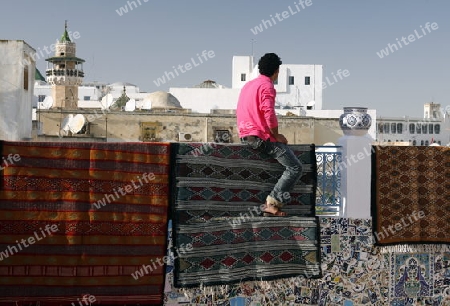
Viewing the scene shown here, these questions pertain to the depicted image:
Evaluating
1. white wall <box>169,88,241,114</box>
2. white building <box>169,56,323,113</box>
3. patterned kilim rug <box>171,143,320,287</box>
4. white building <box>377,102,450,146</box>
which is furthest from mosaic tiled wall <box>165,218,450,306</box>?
white building <box>377,102,450,146</box>

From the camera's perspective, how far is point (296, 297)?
4.45 meters

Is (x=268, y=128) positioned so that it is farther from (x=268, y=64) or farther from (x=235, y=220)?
(x=235, y=220)

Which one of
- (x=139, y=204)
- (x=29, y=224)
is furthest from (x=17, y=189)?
(x=139, y=204)

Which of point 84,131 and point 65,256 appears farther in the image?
point 84,131

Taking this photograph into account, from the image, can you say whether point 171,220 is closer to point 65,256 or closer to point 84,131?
point 65,256

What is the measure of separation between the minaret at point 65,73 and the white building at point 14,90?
26824 millimetres

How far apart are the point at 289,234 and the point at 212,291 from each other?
78cm

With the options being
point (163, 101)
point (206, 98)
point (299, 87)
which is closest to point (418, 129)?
point (299, 87)

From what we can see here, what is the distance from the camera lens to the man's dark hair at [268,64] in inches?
160

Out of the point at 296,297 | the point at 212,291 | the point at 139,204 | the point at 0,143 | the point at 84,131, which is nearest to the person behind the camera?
the point at 0,143

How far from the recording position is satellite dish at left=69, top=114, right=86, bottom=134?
2445 centimetres

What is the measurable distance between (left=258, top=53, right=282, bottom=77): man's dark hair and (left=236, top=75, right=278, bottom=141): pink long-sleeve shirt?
0.05m

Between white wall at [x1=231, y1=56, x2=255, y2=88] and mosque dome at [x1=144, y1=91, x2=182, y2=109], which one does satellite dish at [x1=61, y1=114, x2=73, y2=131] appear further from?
white wall at [x1=231, y1=56, x2=255, y2=88]

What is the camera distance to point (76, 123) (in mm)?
24812
